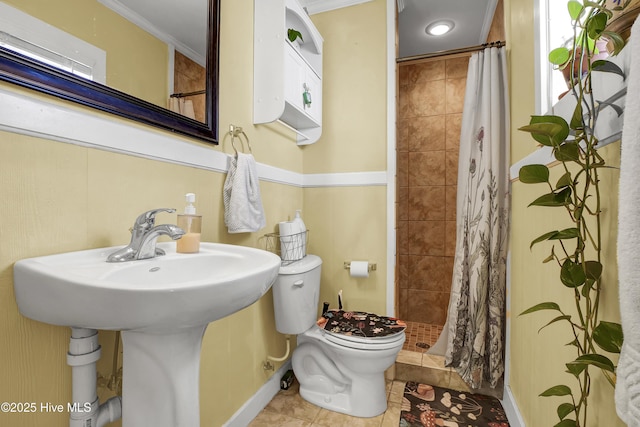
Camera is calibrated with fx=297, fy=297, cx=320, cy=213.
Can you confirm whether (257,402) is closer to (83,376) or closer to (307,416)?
(307,416)

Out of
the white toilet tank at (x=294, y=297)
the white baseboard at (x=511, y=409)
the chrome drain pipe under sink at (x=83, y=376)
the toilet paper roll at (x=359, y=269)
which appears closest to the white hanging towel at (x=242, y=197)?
the white toilet tank at (x=294, y=297)

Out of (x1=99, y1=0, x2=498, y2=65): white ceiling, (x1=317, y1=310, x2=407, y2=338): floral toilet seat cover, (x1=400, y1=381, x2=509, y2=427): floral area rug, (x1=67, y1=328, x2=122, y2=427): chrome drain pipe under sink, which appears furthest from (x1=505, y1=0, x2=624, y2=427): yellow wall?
(x1=67, y1=328, x2=122, y2=427): chrome drain pipe under sink

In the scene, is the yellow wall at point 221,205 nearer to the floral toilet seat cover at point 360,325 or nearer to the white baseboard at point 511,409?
the floral toilet seat cover at point 360,325

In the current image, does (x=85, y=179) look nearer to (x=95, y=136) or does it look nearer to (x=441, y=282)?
(x=95, y=136)

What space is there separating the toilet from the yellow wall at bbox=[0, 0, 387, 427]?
0.17m

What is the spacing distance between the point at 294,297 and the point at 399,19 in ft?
7.13

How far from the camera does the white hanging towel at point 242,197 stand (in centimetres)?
127

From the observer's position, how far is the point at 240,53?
4.66ft

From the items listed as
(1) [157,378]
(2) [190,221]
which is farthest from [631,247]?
(2) [190,221]

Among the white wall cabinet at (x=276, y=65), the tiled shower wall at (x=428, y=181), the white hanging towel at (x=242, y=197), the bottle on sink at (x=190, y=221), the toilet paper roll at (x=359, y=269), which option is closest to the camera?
the bottle on sink at (x=190, y=221)

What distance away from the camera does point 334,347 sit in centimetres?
151

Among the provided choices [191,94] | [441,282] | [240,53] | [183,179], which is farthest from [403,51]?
[183,179]

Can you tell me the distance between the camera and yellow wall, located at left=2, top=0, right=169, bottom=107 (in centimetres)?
74

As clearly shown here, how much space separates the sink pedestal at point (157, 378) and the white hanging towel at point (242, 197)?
23.2 inches
